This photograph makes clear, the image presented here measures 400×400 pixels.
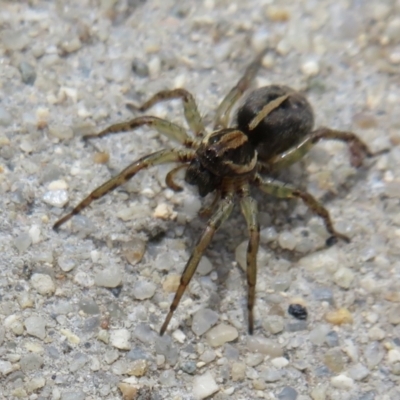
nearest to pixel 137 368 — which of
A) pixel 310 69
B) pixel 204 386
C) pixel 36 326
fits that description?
pixel 204 386

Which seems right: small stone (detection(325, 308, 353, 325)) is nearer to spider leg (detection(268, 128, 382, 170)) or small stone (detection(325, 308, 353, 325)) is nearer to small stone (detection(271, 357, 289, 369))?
small stone (detection(271, 357, 289, 369))

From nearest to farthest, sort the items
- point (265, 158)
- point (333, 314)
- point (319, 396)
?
point (319, 396), point (333, 314), point (265, 158)

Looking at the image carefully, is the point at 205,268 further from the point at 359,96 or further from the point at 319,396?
the point at 359,96

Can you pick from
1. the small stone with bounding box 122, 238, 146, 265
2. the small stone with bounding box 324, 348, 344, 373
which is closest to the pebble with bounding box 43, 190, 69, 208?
the small stone with bounding box 122, 238, 146, 265

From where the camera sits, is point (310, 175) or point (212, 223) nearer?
point (212, 223)

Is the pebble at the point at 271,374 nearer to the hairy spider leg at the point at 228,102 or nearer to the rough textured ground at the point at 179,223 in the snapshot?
the rough textured ground at the point at 179,223

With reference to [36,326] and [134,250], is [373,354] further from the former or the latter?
[36,326]

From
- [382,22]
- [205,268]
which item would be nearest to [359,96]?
[382,22]
